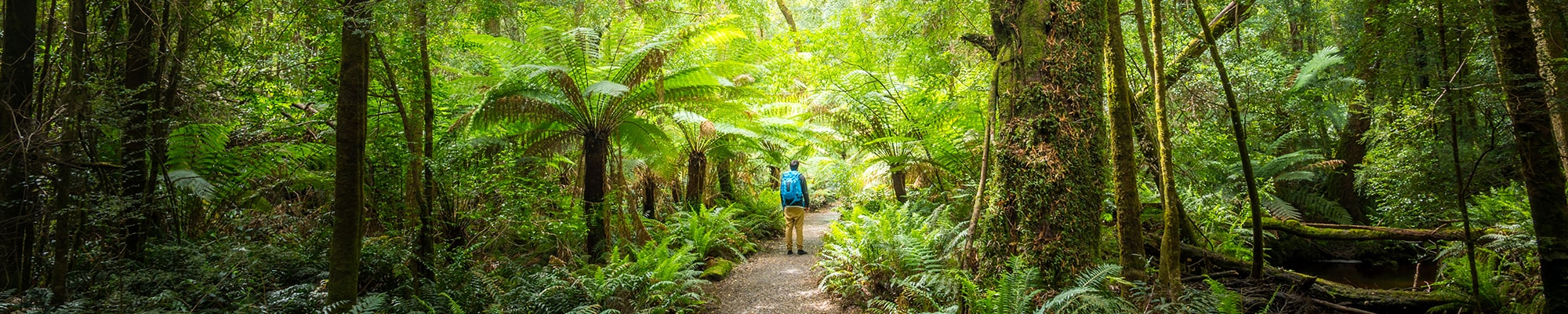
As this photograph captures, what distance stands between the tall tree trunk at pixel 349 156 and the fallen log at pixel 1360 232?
658 centimetres

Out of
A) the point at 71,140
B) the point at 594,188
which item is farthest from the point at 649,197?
the point at 71,140

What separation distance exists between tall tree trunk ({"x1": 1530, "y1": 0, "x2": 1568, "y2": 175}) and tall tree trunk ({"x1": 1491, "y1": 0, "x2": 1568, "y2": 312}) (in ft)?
0.16

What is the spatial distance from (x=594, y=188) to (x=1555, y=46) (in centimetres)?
714

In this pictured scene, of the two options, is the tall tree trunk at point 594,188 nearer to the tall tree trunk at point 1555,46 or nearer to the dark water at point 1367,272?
the tall tree trunk at point 1555,46

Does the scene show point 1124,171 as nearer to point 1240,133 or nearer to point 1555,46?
point 1240,133

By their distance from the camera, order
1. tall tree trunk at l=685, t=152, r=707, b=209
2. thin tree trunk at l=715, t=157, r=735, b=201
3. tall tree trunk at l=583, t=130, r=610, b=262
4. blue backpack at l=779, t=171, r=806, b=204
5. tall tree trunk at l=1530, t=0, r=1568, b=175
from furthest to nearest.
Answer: thin tree trunk at l=715, t=157, r=735, b=201 → tall tree trunk at l=685, t=152, r=707, b=209 → blue backpack at l=779, t=171, r=806, b=204 → tall tree trunk at l=583, t=130, r=610, b=262 → tall tree trunk at l=1530, t=0, r=1568, b=175

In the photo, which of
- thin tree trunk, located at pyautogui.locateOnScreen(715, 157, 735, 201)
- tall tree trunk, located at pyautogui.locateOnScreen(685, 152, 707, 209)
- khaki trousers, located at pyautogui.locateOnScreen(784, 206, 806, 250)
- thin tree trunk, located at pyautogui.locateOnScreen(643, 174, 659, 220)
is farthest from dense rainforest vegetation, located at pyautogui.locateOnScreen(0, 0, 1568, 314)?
thin tree trunk, located at pyautogui.locateOnScreen(715, 157, 735, 201)

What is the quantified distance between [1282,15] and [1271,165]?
2.32 metres

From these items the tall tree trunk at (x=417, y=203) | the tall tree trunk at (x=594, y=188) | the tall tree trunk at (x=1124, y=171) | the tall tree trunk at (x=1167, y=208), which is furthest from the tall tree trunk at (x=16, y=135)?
the tall tree trunk at (x=1167, y=208)

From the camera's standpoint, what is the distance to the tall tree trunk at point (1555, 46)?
293cm

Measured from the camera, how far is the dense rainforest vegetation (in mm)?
3615

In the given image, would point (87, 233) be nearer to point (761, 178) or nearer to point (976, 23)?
point (976, 23)

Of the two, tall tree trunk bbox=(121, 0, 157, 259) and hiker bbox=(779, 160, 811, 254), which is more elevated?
tall tree trunk bbox=(121, 0, 157, 259)

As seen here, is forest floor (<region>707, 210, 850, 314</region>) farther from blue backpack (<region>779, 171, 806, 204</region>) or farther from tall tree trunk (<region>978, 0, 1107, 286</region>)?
tall tree trunk (<region>978, 0, 1107, 286</region>)
